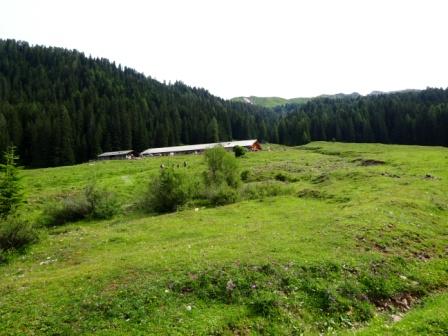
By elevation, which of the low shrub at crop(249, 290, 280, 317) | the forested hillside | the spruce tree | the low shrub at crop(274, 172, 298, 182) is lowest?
the low shrub at crop(274, 172, 298, 182)

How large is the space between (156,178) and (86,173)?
33526 mm

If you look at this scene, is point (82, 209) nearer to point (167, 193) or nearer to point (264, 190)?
point (167, 193)

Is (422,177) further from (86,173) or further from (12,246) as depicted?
(86,173)

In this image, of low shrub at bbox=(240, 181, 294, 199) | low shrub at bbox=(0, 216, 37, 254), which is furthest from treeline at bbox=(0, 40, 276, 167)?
low shrub at bbox=(0, 216, 37, 254)

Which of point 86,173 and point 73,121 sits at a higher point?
point 73,121

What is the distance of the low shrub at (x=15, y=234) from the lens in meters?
27.3

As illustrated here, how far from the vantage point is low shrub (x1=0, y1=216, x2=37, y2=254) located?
27328 mm

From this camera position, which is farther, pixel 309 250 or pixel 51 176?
pixel 51 176

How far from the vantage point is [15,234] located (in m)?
28.0

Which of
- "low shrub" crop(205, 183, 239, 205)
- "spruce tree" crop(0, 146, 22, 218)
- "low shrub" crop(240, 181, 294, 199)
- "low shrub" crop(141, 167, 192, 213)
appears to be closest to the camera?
"spruce tree" crop(0, 146, 22, 218)

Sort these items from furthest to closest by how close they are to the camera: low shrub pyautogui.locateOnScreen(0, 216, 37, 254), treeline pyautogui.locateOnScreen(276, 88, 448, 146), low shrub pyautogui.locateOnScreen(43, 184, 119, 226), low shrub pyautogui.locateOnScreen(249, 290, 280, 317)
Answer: treeline pyautogui.locateOnScreen(276, 88, 448, 146)
low shrub pyautogui.locateOnScreen(43, 184, 119, 226)
low shrub pyautogui.locateOnScreen(0, 216, 37, 254)
low shrub pyautogui.locateOnScreen(249, 290, 280, 317)

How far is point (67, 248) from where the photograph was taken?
27.2m

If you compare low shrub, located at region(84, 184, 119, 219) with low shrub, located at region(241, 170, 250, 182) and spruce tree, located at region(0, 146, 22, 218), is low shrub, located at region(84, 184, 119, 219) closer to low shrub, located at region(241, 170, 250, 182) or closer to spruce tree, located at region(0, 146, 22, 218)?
spruce tree, located at region(0, 146, 22, 218)

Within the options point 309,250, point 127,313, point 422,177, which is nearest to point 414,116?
point 422,177
